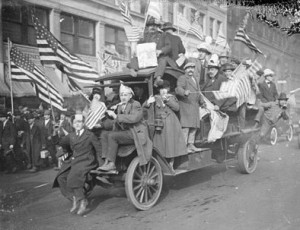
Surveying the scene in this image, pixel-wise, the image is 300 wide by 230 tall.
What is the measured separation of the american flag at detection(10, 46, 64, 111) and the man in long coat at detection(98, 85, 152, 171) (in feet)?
5.33

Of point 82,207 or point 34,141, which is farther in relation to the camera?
point 34,141

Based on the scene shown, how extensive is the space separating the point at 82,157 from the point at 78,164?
0.10 m

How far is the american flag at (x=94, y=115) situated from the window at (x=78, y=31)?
880mm

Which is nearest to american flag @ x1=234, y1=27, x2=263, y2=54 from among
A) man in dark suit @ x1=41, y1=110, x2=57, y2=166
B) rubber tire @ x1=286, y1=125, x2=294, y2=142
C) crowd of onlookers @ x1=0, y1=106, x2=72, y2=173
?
crowd of onlookers @ x1=0, y1=106, x2=72, y2=173

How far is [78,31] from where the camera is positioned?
4.70 meters

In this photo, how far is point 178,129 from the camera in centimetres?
504

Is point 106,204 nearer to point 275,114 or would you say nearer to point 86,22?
point 86,22

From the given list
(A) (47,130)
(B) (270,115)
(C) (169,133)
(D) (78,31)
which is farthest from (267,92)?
(A) (47,130)

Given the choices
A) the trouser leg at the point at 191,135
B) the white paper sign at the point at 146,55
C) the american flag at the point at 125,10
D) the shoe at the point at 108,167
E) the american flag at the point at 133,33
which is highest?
the american flag at the point at 125,10

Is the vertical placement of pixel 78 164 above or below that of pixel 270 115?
below

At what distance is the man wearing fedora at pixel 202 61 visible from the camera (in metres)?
6.39

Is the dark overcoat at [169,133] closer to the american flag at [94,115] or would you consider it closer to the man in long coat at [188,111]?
the man in long coat at [188,111]

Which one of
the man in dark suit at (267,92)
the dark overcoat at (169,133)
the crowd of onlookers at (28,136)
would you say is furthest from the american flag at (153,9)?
the crowd of onlookers at (28,136)

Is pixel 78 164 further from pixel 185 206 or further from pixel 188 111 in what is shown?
pixel 188 111
